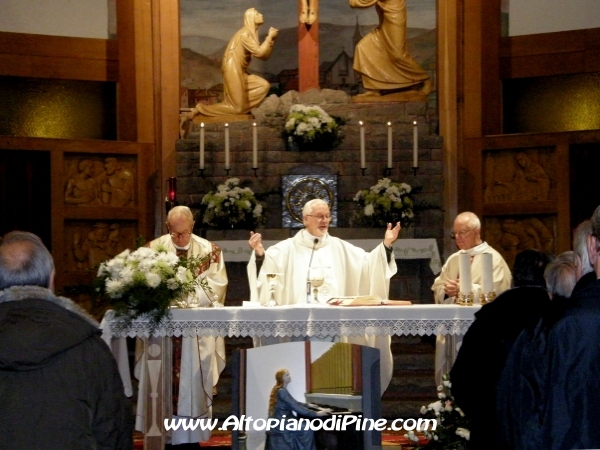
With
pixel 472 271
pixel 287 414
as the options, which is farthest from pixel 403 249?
pixel 287 414

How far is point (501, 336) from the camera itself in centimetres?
430

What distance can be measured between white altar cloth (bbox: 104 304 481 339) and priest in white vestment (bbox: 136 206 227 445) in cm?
63

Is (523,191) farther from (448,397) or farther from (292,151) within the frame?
(448,397)

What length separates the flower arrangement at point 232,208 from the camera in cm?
1005

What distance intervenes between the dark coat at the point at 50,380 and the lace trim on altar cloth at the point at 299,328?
2850mm

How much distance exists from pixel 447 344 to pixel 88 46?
6166 mm

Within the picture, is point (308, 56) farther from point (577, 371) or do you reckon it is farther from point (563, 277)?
point (577, 371)

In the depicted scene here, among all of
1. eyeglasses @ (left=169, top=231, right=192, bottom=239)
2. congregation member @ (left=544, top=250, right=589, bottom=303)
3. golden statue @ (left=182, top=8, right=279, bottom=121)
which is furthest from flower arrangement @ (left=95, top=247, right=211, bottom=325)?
golden statue @ (left=182, top=8, right=279, bottom=121)

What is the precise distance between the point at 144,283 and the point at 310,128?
4.68 meters


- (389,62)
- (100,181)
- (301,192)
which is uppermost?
(389,62)

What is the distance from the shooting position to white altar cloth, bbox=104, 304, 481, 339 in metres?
6.27

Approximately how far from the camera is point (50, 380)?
3.35 metres

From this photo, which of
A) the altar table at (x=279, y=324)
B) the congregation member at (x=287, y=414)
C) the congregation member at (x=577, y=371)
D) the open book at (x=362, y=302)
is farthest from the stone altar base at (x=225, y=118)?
the congregation member at (x=577, y=371)

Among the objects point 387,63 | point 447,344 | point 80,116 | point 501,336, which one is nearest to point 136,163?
point 80,116
